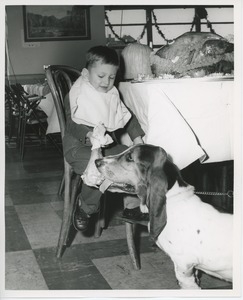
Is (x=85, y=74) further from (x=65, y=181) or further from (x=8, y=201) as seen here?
(x=8, y=201)

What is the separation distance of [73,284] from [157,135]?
57cm

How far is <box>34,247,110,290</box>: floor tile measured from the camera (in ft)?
4.74

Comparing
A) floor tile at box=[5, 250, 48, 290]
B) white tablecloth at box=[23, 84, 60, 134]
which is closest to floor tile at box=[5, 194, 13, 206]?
white tablecloth at box=[23, 84, 60, 134]

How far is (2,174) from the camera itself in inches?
53.2

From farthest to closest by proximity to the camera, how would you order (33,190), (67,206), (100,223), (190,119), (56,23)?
(56,23) → (33,190) → (100,223) → (67,206) → (190,119)

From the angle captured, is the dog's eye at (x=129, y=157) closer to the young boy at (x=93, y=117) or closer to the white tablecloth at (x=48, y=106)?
the young boy at (x=93, y=117)

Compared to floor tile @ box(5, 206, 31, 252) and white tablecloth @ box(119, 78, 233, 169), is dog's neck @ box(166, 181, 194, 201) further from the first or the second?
floor tile @ box(5, 206, 31, 252)

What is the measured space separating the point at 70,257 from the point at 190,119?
0.73 meters

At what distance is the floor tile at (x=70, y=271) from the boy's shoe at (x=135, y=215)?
23 centimetres

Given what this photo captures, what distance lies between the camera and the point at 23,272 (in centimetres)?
156

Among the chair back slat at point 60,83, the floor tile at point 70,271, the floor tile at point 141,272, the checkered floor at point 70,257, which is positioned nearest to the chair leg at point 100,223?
the checkered floor at point 70,257

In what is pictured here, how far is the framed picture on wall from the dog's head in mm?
4300

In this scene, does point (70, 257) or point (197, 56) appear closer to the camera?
point (197, 56)

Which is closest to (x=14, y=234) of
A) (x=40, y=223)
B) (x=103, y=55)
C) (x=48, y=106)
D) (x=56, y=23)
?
(x=40, y=223)
